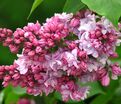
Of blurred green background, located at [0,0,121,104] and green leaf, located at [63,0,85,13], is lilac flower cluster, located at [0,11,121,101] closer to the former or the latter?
green leaf, located at [63,0,85,13]

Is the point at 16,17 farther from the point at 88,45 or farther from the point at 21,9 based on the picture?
the point at 88,45

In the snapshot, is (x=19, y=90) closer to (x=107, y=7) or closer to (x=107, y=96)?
(x=107, y=96)

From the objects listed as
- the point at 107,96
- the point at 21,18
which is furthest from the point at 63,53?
the point at 21,18

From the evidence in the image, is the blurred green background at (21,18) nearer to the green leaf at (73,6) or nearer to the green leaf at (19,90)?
the green leaf at (19,90)

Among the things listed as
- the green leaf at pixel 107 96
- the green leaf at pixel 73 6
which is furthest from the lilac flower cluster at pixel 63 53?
the green leaf at pixel 107 96

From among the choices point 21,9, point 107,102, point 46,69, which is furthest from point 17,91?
point 21,9

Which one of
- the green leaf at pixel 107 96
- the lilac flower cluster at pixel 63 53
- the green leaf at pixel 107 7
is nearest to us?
the green leaf at pixel 107 7
